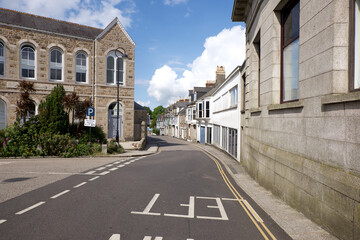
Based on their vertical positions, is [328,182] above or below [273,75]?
below

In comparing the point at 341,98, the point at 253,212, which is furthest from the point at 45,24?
the point at 341,98

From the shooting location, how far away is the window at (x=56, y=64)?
72.7ft

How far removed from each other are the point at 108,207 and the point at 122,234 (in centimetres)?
157

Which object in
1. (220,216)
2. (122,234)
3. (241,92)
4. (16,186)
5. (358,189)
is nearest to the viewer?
(358,189)

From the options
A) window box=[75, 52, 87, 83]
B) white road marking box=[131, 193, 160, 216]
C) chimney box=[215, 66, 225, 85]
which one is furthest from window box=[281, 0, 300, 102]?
chimney box=[215, 66, 225, 85]

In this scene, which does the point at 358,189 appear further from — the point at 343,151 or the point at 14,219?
the point at 14,219

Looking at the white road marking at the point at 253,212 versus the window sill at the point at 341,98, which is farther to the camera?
the white road marking at the point at 253,212

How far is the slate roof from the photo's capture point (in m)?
20.9

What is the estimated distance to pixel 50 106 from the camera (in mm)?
16156

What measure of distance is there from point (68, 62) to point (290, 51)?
2178cm

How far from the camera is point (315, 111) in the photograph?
205 inches

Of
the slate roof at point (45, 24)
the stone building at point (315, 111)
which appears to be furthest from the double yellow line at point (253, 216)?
the slate roof at point (45, 24)

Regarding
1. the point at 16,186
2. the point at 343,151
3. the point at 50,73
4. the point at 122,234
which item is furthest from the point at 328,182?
the point at 50,73

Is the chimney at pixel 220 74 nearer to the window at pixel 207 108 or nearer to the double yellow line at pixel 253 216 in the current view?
the window at pixel 207 108
